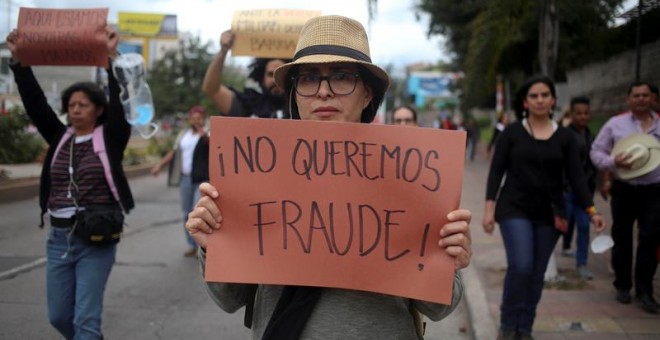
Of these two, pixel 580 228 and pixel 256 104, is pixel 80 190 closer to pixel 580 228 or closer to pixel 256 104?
pixel 256 104

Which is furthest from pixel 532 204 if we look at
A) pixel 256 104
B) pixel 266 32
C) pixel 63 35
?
pixel 63 35

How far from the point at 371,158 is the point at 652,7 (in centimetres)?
444

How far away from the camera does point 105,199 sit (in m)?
3.35

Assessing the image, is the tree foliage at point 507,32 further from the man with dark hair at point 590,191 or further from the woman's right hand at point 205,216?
the woman's right hand at point 205,216

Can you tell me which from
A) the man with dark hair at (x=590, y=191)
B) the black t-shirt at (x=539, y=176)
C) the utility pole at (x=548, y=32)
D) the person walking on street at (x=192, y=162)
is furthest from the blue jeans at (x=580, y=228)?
the person walking on street at (x=192, y=162)

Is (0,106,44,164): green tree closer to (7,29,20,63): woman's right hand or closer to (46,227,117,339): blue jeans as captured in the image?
(7,29,20,63): woman's right hand

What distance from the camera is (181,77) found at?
Answer: 3192 cm

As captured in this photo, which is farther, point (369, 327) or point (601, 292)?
point (601, 292)

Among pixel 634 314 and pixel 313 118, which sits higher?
pixel 313 118

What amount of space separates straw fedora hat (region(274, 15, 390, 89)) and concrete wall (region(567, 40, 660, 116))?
3925mm

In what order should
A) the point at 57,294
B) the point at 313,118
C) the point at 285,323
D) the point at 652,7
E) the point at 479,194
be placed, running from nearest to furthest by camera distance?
the point at 285,323
the point at 313,118
the point at 57,294
the point at 652,7
the point at 479,194

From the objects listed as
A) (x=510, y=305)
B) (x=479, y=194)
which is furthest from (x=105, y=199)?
(x=479, y=194)

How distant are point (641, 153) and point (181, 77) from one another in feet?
97.0

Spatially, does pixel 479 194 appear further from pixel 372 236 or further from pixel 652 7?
pixel 372 236
